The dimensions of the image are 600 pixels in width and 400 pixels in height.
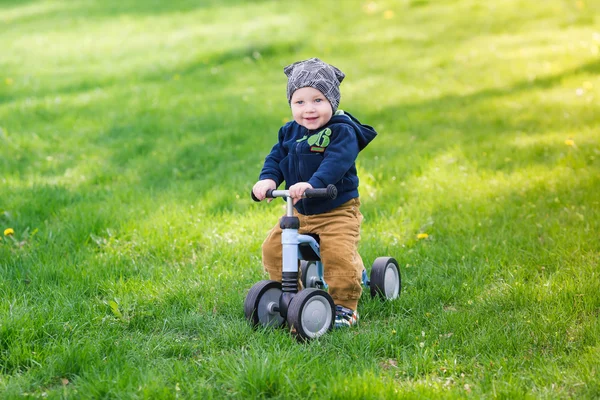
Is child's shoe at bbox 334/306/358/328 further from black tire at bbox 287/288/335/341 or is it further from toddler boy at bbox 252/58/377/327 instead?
black tire at bbox 287/288/335/341

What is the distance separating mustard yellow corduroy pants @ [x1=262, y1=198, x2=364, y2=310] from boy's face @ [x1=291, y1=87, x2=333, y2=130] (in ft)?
1.75

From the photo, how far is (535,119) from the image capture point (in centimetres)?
820

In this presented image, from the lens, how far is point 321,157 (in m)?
4.01

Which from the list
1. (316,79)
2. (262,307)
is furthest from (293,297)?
(316,79)

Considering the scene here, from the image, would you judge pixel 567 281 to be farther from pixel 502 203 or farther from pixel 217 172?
pixel 217 172

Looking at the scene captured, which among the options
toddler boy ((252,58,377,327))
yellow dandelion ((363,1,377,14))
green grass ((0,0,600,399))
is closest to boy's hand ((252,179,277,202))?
toddler boy ((252,58,377,327))

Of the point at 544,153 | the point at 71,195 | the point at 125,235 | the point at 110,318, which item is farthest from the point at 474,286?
the point at 71,195

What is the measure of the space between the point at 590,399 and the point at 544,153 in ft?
14.1

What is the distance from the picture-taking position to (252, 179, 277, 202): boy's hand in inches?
154

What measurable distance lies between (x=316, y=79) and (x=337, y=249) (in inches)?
38.2

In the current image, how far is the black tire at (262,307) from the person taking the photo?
3.84 metres

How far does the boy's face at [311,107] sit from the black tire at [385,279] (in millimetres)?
957

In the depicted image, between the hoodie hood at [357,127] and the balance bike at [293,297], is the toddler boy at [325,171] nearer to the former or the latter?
the hoodie hood at [357,127]

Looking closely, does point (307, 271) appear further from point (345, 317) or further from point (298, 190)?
point (298, 190)
